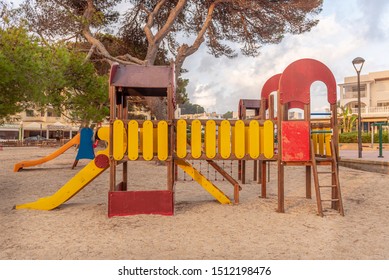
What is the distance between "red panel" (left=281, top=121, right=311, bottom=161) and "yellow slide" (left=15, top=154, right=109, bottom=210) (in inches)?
139

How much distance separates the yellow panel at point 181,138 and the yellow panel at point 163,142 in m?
0.32

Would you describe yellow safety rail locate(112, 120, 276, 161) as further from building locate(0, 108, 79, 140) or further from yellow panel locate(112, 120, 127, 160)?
building locate(0, 108, 79, 140)

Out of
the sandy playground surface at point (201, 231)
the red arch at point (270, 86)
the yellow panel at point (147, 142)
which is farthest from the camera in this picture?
the red arch at point (270, 86)

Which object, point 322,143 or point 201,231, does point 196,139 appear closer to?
point 201,231

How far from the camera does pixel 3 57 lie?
7.99 metres

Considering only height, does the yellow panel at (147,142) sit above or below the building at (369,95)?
below

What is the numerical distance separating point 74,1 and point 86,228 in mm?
15383

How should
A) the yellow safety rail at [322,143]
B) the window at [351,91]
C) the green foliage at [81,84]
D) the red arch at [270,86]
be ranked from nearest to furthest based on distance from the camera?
the yellow safety rail at [322,143]
the red arch at [270,86]
the green foliage at [81,84]
the window at [351,91]

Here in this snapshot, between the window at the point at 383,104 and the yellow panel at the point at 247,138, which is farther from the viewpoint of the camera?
Answer: the window at the point at 383,104

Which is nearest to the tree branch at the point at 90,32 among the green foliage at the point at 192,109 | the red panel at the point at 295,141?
the red panel at the point at 295,141

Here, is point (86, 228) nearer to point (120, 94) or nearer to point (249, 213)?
point (249, 213)

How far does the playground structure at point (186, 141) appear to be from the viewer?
6.05 meters

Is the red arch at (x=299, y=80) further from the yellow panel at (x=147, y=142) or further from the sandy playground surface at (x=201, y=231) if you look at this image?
the yellow panel at (x=147, y=142)

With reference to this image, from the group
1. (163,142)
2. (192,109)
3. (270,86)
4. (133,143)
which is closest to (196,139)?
(163,142)
